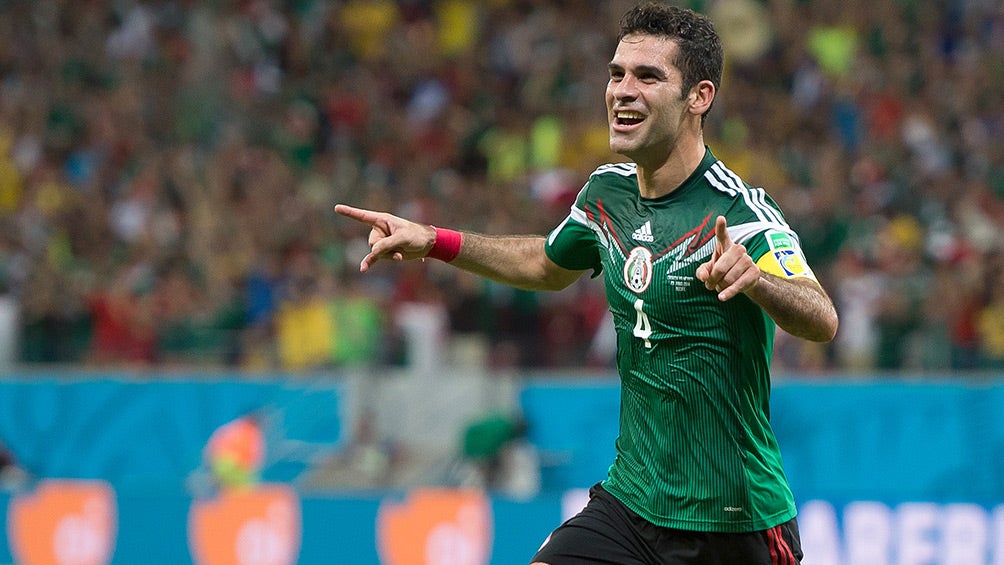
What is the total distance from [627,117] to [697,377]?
0.84 meters

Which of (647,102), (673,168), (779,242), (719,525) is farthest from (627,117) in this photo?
(719,525)

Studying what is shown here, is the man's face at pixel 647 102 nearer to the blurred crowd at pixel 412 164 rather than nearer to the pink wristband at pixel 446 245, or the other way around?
the pink wristband at pixel 446 245

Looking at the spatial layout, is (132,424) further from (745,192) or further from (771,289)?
(771,289)

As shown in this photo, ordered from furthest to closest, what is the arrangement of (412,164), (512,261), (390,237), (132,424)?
(412,164) → (132,424) → (512,261) → (390,237)

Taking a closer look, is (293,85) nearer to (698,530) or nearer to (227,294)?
(227,294)

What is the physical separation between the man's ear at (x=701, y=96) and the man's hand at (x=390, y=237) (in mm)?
972

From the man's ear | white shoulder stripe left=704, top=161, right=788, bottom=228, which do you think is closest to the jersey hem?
white shoulder stripe left=704, top=161, right=788, bottom=228

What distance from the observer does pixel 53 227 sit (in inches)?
588

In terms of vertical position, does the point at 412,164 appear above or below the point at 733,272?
above

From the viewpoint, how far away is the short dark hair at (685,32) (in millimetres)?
4711

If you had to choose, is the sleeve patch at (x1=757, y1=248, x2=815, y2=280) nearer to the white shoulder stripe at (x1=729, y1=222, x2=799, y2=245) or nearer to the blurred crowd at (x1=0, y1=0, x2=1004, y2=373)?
the white shoulder stripe at (x1=729, y1=222, x2=799, y2=245)

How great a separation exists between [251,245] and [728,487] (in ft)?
32.8

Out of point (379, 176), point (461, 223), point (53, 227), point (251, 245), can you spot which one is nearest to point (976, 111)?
point (461, 223)

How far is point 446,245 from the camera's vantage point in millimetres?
5113
